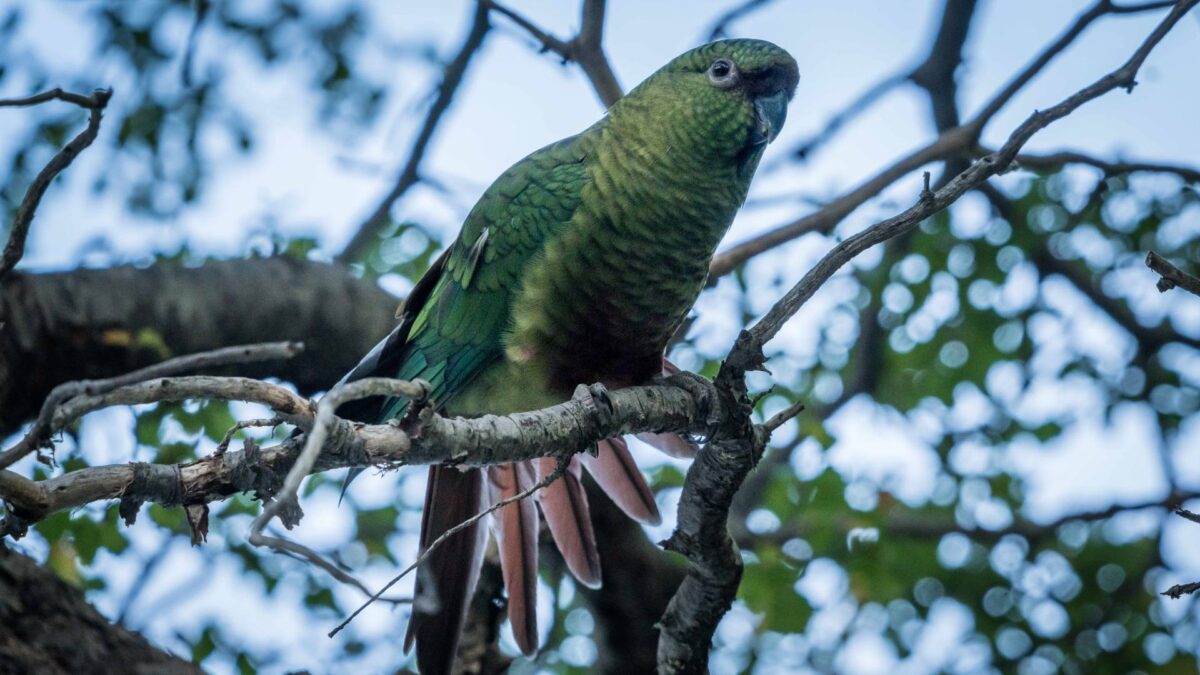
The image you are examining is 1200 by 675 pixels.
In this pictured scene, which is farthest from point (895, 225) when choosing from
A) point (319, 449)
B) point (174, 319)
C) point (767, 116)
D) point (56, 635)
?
point (174, 319)

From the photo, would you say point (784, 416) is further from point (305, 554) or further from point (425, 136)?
point (425, 136)

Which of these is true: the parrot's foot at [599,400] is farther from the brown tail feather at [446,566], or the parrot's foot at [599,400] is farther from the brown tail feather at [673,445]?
the brown tail feather at [446,566]

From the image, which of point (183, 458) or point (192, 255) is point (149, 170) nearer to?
point (192, 255)

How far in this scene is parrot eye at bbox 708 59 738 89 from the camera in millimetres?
3496

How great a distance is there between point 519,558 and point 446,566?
0.25 meters

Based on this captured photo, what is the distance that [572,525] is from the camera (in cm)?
346

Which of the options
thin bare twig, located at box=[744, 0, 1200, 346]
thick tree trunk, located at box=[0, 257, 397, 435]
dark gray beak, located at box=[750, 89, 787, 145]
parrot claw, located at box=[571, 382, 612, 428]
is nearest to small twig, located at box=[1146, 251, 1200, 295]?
thin bare twig, located at box=[744, 0, 1200, 346]

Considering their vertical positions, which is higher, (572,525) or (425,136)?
(425,136)

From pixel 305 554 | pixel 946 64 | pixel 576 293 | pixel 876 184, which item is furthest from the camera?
pixel 946 64

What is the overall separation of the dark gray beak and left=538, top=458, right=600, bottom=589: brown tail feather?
4.00ft

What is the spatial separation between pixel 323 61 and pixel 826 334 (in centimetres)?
285

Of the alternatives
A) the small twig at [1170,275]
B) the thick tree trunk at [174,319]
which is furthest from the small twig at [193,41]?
the small twig at [1170,275]

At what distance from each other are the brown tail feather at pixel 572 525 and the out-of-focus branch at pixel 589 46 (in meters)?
1.61

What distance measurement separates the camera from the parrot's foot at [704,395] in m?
2.87
